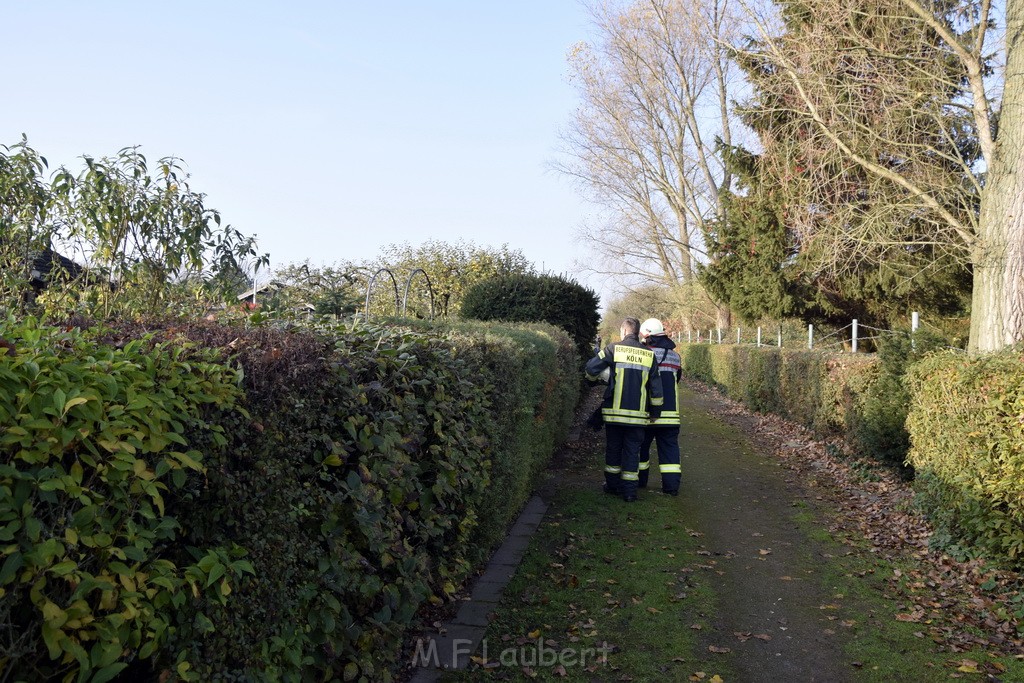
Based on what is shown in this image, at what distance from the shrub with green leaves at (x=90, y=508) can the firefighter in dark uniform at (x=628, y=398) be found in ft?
21.8

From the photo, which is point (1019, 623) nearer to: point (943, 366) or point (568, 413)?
point (943, 366)

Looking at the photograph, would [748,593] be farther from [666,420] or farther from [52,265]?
[52,265]

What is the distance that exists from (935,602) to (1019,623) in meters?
0.60

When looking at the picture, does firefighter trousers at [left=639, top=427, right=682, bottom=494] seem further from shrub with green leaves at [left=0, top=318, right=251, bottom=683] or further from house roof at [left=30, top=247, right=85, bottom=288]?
shrub with green leaves at [left=0, top=318, right=251, bottom=683]

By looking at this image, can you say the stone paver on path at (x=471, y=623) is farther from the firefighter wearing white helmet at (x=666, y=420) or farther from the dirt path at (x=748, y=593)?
the firefighter wearing white helmet at (x=666, y=420)

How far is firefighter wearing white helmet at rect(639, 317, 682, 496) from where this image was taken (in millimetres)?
9234

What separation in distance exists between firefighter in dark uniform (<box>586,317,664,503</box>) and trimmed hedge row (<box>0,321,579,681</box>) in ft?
14.8

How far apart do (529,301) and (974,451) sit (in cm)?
991

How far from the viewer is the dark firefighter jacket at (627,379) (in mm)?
8734

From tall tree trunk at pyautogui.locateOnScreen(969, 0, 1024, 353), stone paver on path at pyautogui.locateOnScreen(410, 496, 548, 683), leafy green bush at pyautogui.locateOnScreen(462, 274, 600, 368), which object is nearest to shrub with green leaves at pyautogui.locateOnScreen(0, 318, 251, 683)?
stone paver on path at pyautogui.locateOnScreen(410, 496, 548, 683)

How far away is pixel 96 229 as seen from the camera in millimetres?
5059

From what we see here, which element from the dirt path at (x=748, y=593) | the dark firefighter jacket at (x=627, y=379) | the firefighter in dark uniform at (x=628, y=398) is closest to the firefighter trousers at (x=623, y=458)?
the firefighter in dark uniform at (x=628, y=398)

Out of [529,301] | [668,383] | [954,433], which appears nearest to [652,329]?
[668,383]

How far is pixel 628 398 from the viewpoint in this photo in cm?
876
